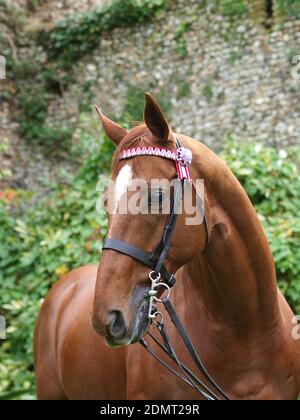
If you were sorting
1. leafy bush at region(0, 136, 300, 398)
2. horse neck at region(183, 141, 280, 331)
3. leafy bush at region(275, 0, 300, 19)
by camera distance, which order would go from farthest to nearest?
leafy bush at region(275, 0, 300, 19) < leafy bush at region(0, 136, 300, 398) < horse neck at region(183, 141, 280, 331)

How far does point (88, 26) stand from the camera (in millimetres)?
12211

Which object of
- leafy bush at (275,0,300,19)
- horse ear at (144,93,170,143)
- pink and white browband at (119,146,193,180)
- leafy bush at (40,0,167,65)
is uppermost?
leafy bush at (40,0,167,65)

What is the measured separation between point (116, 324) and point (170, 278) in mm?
266

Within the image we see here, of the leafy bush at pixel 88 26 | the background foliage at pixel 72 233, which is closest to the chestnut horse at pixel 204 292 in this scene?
the background foliage at pixel 72 233

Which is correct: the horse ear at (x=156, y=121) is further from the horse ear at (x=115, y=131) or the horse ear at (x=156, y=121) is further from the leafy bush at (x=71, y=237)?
the leafy bush at (x=71, y=237)

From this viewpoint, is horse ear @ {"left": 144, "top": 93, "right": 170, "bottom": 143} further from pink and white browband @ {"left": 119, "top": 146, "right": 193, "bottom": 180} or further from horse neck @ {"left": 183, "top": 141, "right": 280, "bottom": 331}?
horse neck @ {"left": 183, "top": 141, "right": 280, "bottom": 331}

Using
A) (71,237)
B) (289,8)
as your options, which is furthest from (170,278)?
(289,8)

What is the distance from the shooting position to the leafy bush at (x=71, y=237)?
509 centimetres

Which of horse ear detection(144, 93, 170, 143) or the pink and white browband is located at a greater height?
horse ear detection(144, 93, 170, 143)

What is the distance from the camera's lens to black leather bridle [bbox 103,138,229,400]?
2.28 metres

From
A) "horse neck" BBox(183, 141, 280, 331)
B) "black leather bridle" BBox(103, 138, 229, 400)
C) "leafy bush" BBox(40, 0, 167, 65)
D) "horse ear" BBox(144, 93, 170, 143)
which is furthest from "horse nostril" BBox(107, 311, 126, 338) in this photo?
"leafy bush" BBox(40, 0, 167, 65)

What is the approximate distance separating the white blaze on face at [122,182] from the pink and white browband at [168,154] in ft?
0.18

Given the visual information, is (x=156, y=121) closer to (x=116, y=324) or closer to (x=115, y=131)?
(x=115, y=131)
